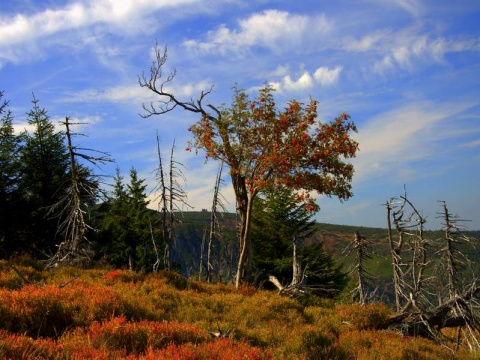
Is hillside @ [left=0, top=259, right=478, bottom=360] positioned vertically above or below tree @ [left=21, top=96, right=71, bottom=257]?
below

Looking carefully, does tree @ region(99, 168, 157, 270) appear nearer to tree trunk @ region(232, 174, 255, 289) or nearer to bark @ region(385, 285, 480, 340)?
tree trunk @ region(232, 174, 255, 289)

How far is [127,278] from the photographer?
14.6 metres

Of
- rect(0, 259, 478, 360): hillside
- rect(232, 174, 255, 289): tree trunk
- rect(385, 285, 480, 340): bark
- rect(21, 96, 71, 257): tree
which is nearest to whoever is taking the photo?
rect(0, 259, 478, 360): hillside

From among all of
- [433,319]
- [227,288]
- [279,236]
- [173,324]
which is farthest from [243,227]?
[279,236]

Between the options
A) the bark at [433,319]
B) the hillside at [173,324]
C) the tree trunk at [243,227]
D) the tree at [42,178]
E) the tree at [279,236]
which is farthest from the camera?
the tree at [279,236]

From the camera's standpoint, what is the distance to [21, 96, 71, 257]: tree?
2392 centimetres

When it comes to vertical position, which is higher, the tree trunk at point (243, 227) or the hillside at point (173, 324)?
the tree trunk at point (243, 227)

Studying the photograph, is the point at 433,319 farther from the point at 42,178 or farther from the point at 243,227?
the point at 42,178

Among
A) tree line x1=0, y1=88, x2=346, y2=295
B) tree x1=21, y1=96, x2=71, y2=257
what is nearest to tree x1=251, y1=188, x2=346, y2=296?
tree line x1=0, y1=88, x2=346, y2=295

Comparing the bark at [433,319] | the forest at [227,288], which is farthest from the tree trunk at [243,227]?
the bark at [433,319]

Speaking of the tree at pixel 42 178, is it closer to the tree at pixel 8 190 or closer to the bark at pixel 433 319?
the tree at pixel 8 190

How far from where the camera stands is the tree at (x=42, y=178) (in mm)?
23922

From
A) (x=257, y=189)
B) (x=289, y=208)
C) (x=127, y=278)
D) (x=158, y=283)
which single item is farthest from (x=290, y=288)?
(x=289, y=208)

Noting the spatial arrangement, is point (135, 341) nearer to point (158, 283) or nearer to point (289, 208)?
point (158, 283)
